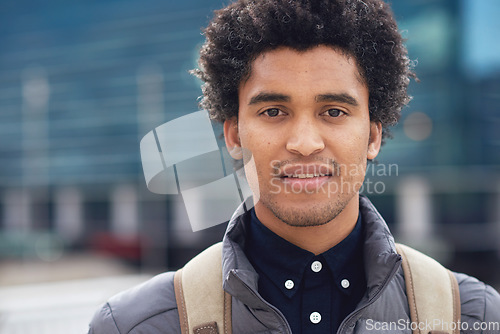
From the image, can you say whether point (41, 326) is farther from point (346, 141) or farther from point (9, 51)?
point (9, 51)

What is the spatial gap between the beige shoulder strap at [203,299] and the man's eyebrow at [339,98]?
2.92 ft

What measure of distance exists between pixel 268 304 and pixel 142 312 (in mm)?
609

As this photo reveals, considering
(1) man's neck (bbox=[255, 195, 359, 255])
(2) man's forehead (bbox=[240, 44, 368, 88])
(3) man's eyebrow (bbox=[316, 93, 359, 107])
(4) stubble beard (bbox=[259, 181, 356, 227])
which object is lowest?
(1) man's neck (bbox=[255, 195, 359, 255])

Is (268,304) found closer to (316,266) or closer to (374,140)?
(316,266)

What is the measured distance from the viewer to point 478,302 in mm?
2287

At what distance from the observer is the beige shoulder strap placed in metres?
2.15

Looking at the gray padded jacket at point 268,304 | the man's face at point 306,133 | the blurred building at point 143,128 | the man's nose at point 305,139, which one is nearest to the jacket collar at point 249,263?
the gray padded jacket at point 268,304

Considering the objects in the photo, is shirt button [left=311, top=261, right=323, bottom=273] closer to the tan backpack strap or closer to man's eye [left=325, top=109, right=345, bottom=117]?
the tan backpack strap

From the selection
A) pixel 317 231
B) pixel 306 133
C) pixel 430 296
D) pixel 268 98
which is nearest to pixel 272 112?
pixel 268 98

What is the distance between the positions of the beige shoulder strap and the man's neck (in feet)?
1.04

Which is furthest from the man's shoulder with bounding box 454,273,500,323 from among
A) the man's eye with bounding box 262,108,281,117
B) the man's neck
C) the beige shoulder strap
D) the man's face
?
the man's eye with bounding box 262,108,281,117

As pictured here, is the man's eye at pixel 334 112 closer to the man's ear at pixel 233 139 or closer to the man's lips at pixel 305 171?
the man's lips at pixel 305 171

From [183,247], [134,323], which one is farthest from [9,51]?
[134,323]

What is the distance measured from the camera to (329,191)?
225cm
